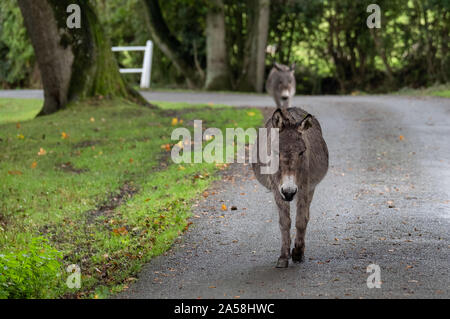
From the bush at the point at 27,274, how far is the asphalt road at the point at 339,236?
90 cm

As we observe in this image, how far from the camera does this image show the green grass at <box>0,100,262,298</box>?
29.1ft

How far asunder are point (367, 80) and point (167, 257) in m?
28.0

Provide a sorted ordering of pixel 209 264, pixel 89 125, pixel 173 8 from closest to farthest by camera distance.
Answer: pixel 209 264
pixel 89 125
pixel 173 8

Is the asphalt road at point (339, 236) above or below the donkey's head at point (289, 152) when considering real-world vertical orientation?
below

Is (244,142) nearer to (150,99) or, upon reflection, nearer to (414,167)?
(414,167)

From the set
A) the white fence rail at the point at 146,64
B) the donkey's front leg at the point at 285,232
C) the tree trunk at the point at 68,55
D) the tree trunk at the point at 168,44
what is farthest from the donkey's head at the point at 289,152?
the white fence rail at the point at 146,64

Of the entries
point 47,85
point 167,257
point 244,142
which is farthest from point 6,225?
point 47,85

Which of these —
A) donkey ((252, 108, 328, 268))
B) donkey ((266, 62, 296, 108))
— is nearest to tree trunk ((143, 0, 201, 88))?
donkey ((266, 62, 296, 108))

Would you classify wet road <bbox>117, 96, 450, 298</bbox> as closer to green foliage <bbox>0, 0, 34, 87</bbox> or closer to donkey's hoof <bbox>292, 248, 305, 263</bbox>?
donkey's hoof <bbox>292, 248, 305, 263</bbox>

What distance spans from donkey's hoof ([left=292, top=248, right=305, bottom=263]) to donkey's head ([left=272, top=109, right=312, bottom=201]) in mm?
934

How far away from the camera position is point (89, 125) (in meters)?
18.4

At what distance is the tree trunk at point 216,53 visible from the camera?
32.0m

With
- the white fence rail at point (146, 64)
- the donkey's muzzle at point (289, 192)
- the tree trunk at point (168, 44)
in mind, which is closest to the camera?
the donkey's muzzle at point (289, 192)

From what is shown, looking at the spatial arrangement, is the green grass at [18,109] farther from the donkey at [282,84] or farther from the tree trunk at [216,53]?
the tree trunk at [216,53]
